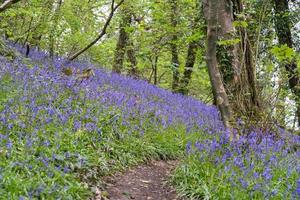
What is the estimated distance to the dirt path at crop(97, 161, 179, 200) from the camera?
16.2 feet

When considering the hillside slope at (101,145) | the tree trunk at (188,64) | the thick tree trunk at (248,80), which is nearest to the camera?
the hillside slope at (101,145)

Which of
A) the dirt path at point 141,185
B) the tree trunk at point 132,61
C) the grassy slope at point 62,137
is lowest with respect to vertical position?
the dirt path at point 141,185

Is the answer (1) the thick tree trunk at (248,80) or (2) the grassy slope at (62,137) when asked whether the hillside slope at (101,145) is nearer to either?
(2) the grassy slope at (62,137)

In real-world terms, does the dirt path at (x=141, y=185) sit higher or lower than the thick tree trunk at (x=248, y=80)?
lower

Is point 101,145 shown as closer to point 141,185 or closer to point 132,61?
point 141,185

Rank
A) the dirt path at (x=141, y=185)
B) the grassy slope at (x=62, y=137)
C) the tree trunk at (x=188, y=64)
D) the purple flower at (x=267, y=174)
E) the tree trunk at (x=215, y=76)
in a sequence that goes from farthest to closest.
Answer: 1. the tree trunk at (x=188, y=64)
2. the tree trunk at (x=215, y=76)
3. the dirt path at (x=141, y=185)
4. the purple flower at (x=267, y=174)
5. the grassy slope at (x=62, y=137)

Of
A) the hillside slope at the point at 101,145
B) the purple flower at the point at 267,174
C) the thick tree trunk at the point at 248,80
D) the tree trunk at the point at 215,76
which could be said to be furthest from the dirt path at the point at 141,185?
the thick tree trunk at the point at 248,80

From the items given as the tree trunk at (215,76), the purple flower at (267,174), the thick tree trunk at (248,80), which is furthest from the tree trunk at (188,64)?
the purple flower at (267,174)

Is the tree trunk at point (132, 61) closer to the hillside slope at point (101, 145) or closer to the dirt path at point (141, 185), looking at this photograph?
the hillside slope at point (101, 145)

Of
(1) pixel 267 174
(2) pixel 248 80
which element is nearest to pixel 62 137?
(1) pixel 267 174

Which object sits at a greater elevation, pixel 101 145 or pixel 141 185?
pixel 101 145

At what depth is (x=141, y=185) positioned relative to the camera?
17.7 ft

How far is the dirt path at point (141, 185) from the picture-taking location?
16.2 ft

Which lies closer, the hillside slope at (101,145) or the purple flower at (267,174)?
the hillside slope at (101,145)
